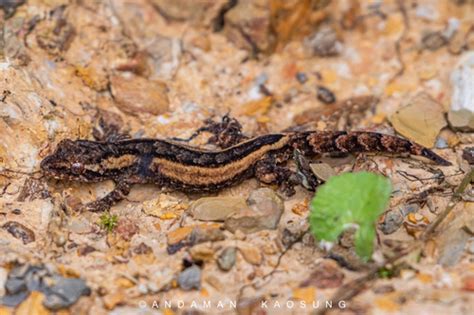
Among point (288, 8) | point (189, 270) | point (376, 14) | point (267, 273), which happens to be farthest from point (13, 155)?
point (376, 14)

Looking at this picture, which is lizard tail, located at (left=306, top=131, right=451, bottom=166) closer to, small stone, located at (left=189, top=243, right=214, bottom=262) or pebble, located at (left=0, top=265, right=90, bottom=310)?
small stone, located at (left=189, top=243, right=214, bottom=262)

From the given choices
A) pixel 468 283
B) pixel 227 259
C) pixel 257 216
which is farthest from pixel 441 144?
pixel 227 259

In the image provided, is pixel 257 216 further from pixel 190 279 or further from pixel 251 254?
pixel 190 279

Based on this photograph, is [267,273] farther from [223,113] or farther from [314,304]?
[223,113]

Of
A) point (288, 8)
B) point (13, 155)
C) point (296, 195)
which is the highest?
point (288, 8)

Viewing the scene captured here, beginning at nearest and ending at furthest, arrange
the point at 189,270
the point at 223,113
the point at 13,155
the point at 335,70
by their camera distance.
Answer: the point at 189,270 → the point at 13,155 → the point at 223,113 → the point at 335,70

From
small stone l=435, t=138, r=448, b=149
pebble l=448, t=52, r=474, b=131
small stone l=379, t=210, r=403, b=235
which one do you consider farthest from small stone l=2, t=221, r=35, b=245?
pebble l=448, t=52, r=474, b=131
